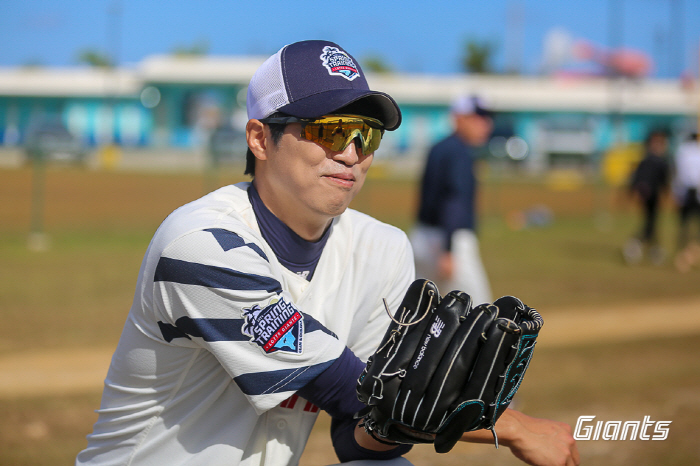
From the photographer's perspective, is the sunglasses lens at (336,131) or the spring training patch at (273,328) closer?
the spring training patch at (273,328)

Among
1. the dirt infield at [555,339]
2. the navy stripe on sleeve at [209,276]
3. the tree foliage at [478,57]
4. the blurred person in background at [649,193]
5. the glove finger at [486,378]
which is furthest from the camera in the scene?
the tree foliage at [478,57]

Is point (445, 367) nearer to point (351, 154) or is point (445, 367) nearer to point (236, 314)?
point (236, 314)

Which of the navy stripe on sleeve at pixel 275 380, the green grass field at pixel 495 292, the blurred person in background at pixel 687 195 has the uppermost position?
the navy stripe on sleeve at pixel 275 380

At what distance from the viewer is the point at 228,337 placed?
6.72ft

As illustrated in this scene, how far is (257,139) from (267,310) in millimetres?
647

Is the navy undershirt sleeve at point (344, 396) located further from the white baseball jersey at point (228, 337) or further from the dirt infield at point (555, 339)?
the dirt infield at point (555, 339)

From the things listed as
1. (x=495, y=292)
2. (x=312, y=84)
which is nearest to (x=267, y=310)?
(x=312, y=84)

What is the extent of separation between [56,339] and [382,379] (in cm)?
629

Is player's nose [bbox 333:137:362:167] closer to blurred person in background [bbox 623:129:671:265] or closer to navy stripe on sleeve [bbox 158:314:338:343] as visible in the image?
navy stripe on sleeve [bbox 158:314:338:343]

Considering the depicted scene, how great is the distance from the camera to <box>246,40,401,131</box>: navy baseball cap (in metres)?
2.22

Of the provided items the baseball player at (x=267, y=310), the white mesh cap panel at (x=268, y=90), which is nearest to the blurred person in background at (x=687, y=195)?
the baseball player at (x=267, y=310)

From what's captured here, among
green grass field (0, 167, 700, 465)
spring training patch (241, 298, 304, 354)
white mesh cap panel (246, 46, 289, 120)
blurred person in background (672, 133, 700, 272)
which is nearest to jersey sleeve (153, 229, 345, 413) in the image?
spring training patch (241, 298, 304, 354)

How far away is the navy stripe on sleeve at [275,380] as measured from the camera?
2057 millimetres

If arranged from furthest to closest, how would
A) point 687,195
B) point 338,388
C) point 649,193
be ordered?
point 649,193 < point 687,195 < point 338,388
